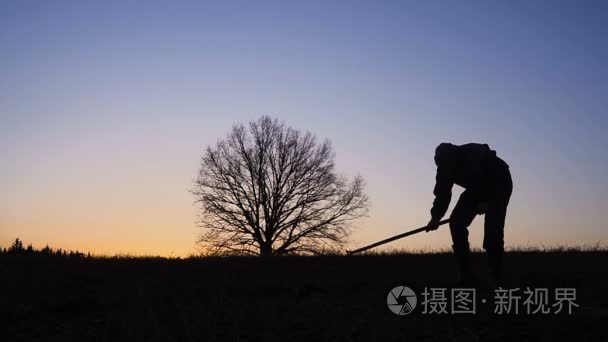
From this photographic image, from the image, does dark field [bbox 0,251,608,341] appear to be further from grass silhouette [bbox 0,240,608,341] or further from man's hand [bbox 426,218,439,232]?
man's hand [bbox 426,218,439,232]

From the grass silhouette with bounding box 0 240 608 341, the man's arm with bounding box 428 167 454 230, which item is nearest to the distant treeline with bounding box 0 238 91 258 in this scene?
the grass silhouette with bounding box 0 240 608 341

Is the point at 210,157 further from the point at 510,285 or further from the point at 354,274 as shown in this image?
the point at 510,285

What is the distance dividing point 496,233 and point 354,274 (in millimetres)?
2808

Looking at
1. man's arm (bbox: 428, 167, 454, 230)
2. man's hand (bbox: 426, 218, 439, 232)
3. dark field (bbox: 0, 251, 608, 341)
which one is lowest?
dark field (bbox: 0, 251, 608, 341)

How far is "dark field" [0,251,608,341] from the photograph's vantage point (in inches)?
232

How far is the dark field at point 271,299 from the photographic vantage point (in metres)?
5.88

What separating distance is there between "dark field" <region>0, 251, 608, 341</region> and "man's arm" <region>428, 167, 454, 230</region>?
0.91m

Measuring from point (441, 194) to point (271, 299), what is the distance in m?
2.62

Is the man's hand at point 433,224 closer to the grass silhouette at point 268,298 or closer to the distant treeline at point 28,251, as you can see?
the grass silhouette at point 268,298

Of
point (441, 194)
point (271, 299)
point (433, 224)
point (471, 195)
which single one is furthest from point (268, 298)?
point (471, 195)

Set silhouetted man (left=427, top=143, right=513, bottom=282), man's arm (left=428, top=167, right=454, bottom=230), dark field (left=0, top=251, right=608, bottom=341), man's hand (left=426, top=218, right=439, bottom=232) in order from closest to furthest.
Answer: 1. dark field (left=0, top=251, right=608, bottom=341)
2. silhouetted man (left=427, top=143, right=513, bottom=282)
3. man's arm (left=428, top=167, right=454, bottom=230)
4. man's hand (left=426, top=218, right=439, bottom=232)

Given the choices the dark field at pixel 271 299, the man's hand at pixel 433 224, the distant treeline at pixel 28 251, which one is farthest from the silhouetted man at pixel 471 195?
the distant treeline at pixel 28 251

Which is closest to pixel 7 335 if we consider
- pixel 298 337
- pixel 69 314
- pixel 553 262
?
pixel 69 314

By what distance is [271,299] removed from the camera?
7.97 m
